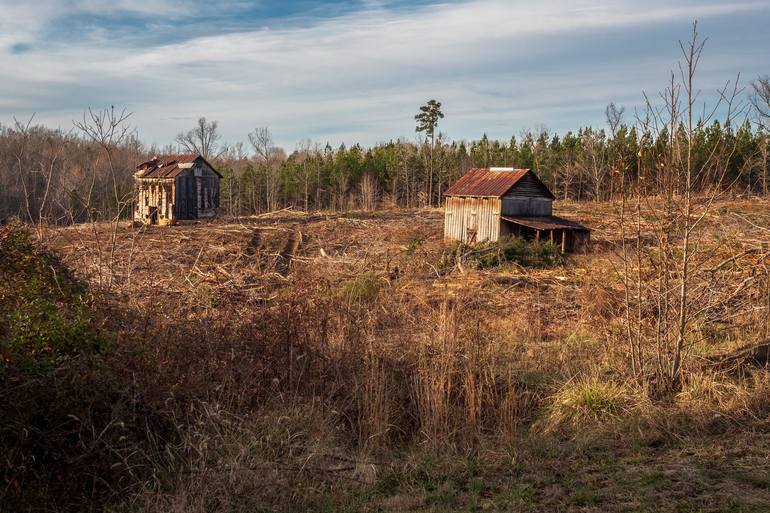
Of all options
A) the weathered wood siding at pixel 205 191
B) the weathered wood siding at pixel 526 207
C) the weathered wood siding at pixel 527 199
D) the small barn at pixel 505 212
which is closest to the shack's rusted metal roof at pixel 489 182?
the small barn at pixel 505 212

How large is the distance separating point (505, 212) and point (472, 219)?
151 cm

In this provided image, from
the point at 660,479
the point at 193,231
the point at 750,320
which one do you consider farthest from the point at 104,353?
the point at 193,231

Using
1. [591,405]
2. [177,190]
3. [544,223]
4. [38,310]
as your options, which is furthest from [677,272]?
[177,190]

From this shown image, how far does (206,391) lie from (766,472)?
4.93m

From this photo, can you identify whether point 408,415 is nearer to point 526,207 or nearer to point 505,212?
point 505,212

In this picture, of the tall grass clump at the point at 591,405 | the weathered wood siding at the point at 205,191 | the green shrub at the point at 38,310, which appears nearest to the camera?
the green shrub at the point at 38,310

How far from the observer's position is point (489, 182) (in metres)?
26.6

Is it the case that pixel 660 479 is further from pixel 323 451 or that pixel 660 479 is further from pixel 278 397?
Answer: pixel 278 397

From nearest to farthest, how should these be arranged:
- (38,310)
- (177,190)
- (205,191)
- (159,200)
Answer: (38,310) → (177,190) → (159,200) → (205,191)

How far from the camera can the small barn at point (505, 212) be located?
24844 mm

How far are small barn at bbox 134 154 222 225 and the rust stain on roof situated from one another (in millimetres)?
15810

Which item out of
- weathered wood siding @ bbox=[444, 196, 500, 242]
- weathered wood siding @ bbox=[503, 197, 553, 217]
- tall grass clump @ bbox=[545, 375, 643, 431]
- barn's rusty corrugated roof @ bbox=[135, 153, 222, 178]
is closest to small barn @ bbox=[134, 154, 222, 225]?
barn's rusty corrugated roof @ bbox=[135, 153, 222, 178]

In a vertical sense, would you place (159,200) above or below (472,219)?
above

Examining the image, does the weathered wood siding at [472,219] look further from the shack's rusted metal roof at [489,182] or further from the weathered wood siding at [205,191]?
the weathered wood siding at [205,191]
